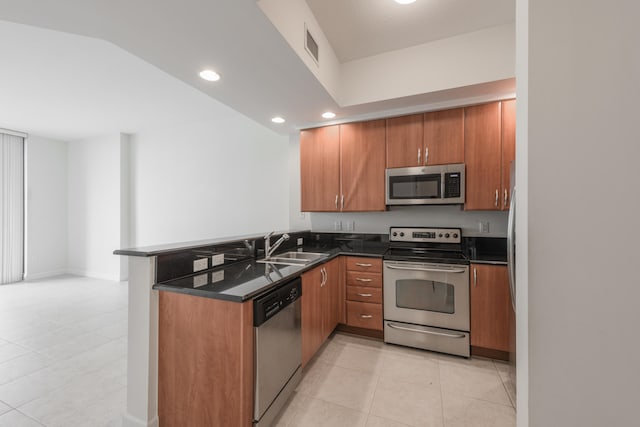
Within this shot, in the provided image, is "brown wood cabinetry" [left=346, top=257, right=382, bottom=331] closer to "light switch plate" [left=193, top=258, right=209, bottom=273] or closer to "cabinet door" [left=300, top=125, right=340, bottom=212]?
"cabinet door" [left=300, top=125, right=340, bottom=212]

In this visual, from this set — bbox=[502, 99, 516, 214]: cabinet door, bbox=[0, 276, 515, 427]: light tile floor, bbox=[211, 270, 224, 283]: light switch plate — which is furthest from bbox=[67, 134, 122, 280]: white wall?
bbox=[502, 99, 516, 214]: cabinet door

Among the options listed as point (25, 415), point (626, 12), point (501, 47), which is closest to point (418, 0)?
point (501, 47)

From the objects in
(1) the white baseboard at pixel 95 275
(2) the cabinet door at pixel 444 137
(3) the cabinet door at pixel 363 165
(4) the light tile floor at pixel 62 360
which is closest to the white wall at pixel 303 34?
(3) the cabinet door at pixel 363 165

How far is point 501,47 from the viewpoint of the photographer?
7.14ft

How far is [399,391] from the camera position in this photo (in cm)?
193

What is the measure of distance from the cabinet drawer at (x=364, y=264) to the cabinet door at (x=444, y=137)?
1.17 meters

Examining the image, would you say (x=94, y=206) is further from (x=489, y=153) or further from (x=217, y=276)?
(x=489, y=153)

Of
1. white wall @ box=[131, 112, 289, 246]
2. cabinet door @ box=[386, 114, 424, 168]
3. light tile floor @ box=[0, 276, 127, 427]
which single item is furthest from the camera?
white wall @ box=[131, 112, 289, 246]

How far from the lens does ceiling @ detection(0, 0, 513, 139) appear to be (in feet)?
4.73

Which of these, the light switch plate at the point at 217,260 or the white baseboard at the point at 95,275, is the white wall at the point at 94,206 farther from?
the light switch plate at the point at 217,260

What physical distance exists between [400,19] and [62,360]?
13.8ft

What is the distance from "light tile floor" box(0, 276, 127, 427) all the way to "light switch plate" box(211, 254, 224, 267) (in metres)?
1.12

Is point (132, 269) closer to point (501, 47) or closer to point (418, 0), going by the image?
point (418, 0)

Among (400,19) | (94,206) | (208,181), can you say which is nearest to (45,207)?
(94,206)
